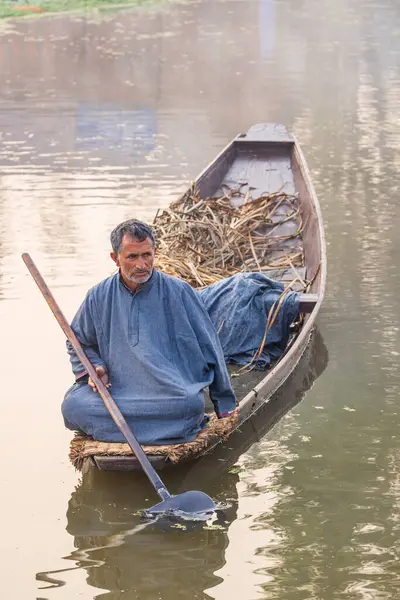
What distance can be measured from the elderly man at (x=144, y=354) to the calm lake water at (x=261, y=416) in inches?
15.8

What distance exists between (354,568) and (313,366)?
8.13 ft

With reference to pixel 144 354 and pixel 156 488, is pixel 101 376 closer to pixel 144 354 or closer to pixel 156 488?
pixel 144 354

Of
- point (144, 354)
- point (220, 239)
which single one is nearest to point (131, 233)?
point (144, 354)

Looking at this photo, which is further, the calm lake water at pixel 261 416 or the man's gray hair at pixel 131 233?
the man's gray hair at pixel 131 233

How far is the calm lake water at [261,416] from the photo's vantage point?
4625 millimetres

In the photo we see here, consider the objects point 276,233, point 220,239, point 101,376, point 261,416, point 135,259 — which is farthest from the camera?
point 276,233

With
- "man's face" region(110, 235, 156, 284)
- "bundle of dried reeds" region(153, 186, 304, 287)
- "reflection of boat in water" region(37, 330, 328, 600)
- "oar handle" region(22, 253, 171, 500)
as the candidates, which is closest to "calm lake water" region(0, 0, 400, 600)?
"reflection of boat in water" region(37, 330, 328, 600)

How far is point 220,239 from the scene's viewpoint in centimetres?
816

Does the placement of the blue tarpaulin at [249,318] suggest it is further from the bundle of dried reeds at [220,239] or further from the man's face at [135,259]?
the man's face at [135,259]

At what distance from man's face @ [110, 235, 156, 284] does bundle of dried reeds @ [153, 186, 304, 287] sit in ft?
7.80

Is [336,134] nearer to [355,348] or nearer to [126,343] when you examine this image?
[355,348]

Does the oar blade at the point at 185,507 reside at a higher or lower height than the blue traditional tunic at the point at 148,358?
lower

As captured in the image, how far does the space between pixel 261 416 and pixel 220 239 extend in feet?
7.60

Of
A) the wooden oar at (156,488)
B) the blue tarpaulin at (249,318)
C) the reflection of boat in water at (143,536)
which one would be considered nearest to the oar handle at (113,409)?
the wooden oar at (156,488)
